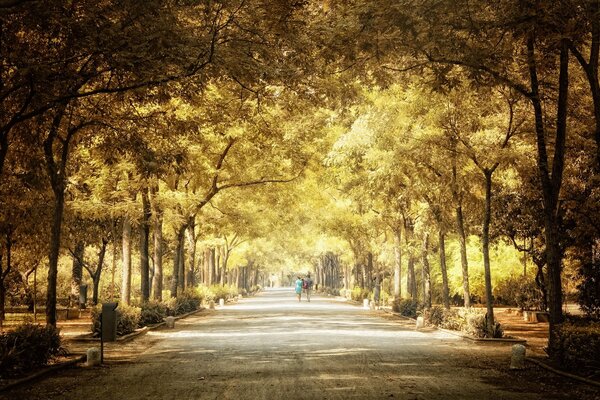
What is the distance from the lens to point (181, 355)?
1652 cm

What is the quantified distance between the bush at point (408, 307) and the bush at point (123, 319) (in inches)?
555

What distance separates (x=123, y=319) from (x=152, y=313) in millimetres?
4602

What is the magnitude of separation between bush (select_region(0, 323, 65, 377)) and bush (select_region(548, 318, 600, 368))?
35.3 feet

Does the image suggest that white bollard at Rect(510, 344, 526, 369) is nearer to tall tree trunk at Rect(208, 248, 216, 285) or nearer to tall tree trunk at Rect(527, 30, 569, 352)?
tall tree trunk at Rect(527, 30, 569, 352)

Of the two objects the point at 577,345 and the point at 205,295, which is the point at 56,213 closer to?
→ the point at 577,345

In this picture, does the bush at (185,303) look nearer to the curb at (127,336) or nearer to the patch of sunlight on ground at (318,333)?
the curb at (127,336)

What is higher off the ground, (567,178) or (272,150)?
(272,150)

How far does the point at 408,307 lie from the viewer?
32.7 metres

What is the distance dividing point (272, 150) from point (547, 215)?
1680 cm

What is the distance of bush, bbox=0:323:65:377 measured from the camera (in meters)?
12.2

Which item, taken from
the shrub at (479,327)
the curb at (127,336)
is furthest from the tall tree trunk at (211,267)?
the shrub at (479,327)

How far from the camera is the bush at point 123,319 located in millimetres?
20000

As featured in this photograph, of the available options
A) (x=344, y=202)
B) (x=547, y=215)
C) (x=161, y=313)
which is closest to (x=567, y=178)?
(x=547, y=215)

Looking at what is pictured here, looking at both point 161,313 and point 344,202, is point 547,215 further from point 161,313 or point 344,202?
point 344,202
